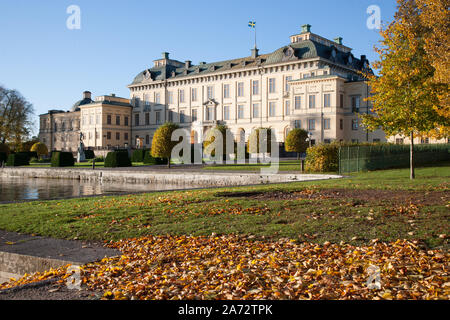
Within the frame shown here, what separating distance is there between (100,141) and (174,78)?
1753cm

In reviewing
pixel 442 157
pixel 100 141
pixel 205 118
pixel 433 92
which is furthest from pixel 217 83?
pixel 433 92

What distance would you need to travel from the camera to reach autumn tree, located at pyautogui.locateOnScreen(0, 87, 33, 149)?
53759mm

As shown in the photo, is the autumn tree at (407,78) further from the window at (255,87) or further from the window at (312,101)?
the window at (255,87)

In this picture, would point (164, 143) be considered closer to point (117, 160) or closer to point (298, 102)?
point (117, 160)

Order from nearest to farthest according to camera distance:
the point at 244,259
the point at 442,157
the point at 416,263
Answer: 1. the point at 416,263
2. the point at 244,259
3. the point at 442,157

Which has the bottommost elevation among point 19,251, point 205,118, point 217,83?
point 19,251

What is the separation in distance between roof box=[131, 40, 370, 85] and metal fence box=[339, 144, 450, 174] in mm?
25854

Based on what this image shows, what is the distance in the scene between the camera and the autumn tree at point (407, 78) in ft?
54.5

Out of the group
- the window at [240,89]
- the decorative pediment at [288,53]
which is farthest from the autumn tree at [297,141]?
the window at [240,89]

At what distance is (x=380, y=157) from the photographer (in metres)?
24.8

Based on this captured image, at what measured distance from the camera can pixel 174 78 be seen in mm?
69000

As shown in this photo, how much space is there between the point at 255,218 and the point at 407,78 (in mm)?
12247

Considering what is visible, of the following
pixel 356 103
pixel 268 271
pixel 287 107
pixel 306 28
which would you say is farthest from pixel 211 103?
pixel 268 271
